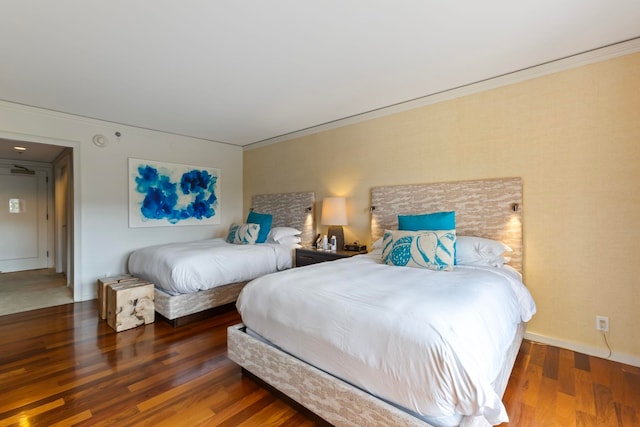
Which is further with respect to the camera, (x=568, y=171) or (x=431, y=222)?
(x=431, y=222)

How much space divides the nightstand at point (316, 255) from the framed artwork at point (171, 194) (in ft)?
6.74

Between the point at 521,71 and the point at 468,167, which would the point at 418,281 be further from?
the point at 521,71

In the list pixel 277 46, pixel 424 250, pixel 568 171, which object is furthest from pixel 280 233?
pixel 568 171

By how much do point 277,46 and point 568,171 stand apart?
2.57 m

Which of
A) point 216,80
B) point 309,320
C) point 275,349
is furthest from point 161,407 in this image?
point 216,80

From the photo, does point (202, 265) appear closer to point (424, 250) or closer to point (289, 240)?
point (289, 240)

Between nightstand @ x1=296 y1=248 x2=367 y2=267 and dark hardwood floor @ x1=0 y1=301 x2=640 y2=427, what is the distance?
1438 mm

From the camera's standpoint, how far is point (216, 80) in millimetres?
2805

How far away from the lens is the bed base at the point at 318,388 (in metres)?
1.33

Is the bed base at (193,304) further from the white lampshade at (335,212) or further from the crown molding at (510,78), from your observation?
the crown molding at (510,78)

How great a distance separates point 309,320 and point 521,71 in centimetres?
281

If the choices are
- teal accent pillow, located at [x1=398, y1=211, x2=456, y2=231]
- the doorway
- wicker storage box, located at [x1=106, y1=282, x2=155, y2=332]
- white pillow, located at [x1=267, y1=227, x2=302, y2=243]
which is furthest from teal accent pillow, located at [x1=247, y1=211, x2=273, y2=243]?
the doorway

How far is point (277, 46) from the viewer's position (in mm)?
2236

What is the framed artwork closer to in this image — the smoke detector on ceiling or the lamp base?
the smoke detector on ceiling
